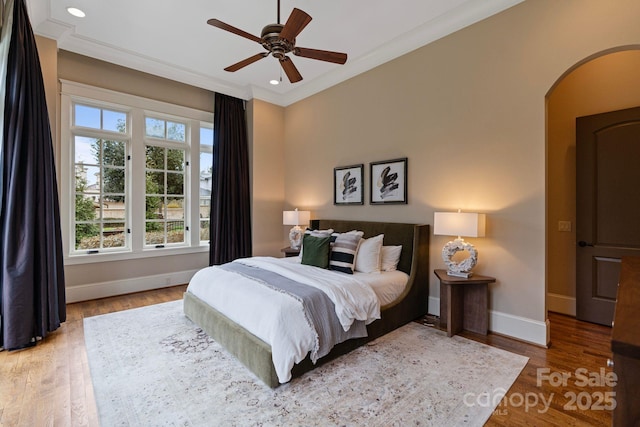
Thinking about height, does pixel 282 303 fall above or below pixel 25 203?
below

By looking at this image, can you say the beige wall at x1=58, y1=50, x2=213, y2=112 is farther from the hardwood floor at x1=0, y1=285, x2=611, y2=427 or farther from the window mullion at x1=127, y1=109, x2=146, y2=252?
the hardwood floor at x1=0, y1=285, x2=611, y2=427

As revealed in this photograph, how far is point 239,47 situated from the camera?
13.1ft

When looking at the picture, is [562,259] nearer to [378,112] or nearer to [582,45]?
[582,45]

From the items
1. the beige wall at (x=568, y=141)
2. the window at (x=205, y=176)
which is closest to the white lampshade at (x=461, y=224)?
the beige wall at (x=568, y=141)

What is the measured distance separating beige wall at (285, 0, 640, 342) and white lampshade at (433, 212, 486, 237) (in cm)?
27

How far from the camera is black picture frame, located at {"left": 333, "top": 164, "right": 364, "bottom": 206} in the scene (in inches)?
174

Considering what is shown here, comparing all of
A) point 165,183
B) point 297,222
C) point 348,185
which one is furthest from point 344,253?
point 165,183

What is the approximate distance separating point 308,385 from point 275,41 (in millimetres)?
2689

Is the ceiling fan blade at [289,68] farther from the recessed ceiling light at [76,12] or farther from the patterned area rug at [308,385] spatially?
the patterned area rug at [308,385]

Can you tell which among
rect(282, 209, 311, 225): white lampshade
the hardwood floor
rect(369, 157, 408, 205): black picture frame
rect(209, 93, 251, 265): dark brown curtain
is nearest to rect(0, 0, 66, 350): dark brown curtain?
the hardwood floor

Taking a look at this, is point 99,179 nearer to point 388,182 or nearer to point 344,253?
point 344,253

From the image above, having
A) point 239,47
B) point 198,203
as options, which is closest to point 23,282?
point 198,203

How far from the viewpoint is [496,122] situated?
10.2 feet

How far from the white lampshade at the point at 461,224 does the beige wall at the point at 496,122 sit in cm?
27
